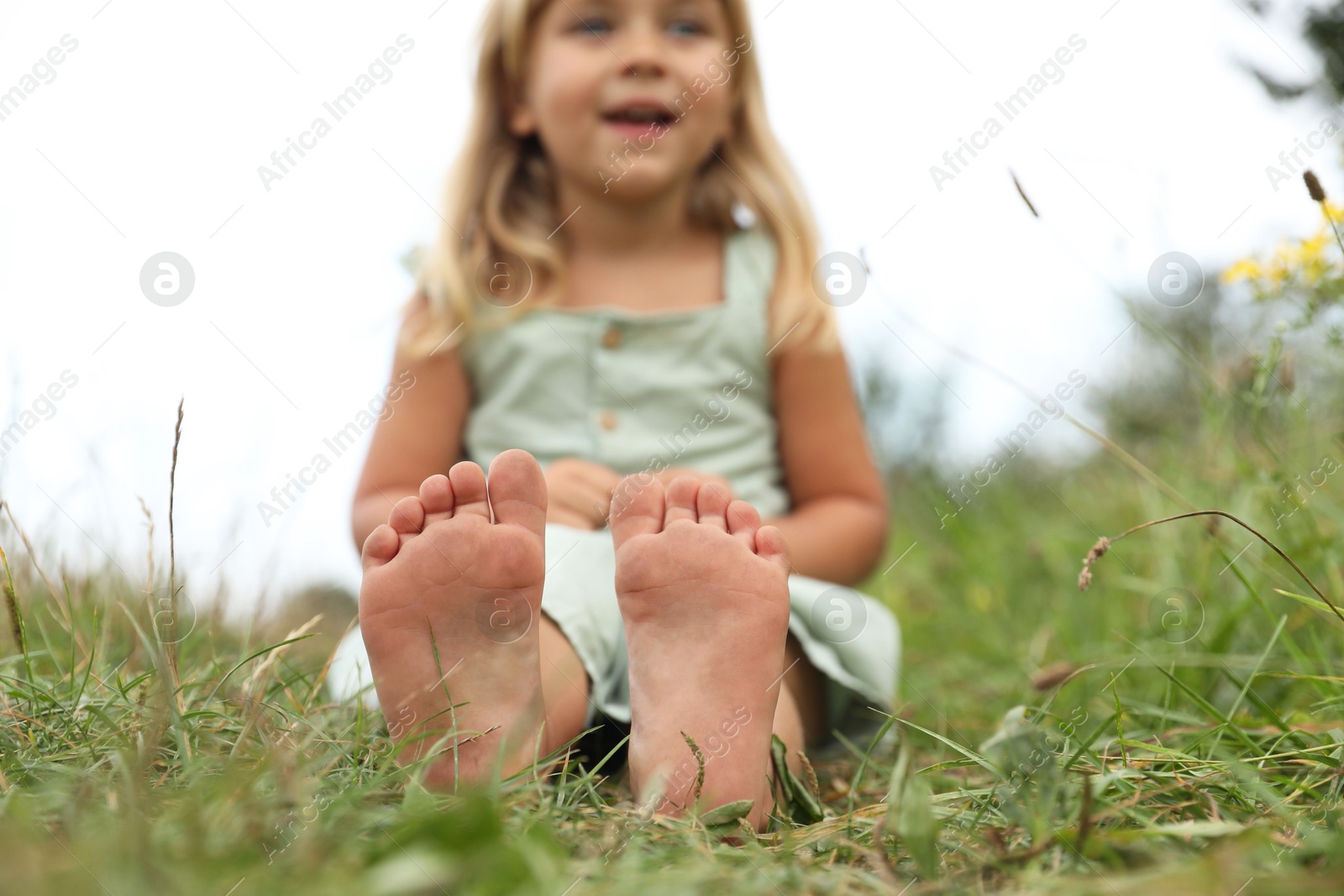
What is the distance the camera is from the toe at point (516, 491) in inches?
35.9

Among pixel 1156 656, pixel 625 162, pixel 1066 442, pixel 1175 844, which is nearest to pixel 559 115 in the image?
pixel 625 162

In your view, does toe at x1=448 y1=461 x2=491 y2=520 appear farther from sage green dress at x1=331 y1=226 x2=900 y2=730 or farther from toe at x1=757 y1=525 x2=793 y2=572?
sage green dress at x1=331 y1=226 x2=900 y2=730

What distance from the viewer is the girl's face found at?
5.16ft

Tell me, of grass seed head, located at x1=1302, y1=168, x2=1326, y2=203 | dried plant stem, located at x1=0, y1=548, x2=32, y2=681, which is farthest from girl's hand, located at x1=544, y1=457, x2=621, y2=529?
Answer: grass seed head, located at x1=1302, y1=168, x2=1326, y2=203

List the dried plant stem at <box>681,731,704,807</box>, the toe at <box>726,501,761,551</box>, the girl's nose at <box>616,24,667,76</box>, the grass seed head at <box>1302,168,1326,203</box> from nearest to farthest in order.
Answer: the dried plant stem at <box>681,731,704,807</box>, the grass seed head at <box>1302,168,1326,203</box>, the toe at <box>726,501,761,551</box>, the girl's nose at <box>616,24,667,76</box>

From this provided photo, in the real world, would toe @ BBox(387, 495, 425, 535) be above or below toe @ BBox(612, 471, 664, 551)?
above

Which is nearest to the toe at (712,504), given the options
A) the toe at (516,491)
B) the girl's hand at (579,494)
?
the toe at (516,491)

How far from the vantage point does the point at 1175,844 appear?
669 mm

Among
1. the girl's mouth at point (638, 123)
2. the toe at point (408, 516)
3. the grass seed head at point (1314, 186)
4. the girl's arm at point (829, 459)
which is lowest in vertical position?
the girl's arm at point (829, 459)

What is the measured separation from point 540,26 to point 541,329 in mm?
528

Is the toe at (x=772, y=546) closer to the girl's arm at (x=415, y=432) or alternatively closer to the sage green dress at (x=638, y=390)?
the sage green dress at (x=638, y=390)

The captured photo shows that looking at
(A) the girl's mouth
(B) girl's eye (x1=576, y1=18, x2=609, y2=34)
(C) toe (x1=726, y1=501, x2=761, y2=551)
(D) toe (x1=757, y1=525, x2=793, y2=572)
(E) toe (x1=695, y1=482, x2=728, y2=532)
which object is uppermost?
(B) girl's eye (x1=576, y1=18, x2=609, y2=34)

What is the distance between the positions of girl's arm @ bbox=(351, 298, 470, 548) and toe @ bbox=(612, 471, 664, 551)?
0.65m

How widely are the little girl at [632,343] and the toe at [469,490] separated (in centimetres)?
14
